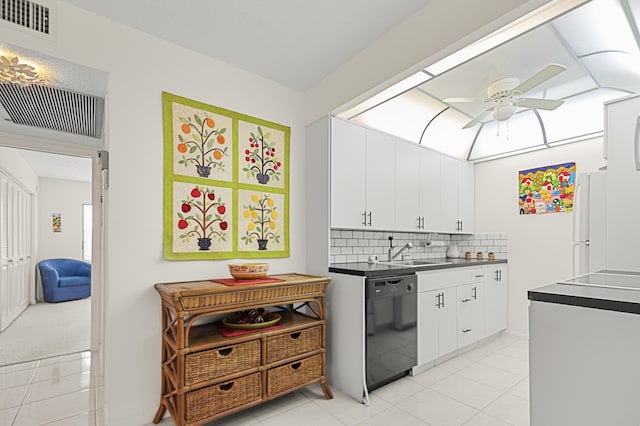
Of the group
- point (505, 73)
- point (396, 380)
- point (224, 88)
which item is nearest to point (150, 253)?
point (224, 88)

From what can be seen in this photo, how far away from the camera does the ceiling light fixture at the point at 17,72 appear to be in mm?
1989

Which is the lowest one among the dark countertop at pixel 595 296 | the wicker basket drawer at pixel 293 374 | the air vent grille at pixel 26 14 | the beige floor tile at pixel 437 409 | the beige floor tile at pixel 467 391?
the beige floor tile at pixel 467 391

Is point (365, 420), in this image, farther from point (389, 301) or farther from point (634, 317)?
point (634, 317)

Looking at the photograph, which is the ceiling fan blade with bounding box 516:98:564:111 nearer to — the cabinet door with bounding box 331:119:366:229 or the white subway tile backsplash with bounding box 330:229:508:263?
the cabinet door with bounding box 331:119:366:229

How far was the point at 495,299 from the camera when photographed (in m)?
3.83

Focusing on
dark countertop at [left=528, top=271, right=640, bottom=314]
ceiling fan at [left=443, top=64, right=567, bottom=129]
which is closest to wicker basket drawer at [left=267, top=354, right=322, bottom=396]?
dark countertop at [left=528, top=271, right=640, bottom=314]

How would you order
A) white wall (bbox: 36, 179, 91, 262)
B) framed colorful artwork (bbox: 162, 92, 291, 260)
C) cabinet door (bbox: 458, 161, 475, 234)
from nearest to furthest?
framed colorful artwork (bbox: 162, 92, 291, 260) → cabinet door (bbox: 458, 161, 475, 234) → white wall (bbox: 36, 179, 91, 262)

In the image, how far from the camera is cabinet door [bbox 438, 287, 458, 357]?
308cm

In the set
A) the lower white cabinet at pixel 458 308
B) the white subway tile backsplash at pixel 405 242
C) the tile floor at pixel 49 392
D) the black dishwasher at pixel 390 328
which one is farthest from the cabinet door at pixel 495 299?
the tile floor at pixel 49 392

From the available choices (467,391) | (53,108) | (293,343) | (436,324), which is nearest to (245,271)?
(293,343)

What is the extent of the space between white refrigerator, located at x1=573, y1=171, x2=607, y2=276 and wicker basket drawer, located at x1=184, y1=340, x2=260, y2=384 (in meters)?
2.71

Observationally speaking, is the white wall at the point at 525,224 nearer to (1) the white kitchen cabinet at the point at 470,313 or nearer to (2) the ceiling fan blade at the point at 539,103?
(1) the white kitchen cabinet at the point at 470,313

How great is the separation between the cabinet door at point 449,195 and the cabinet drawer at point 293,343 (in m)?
2.25

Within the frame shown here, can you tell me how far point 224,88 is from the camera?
2.58m
